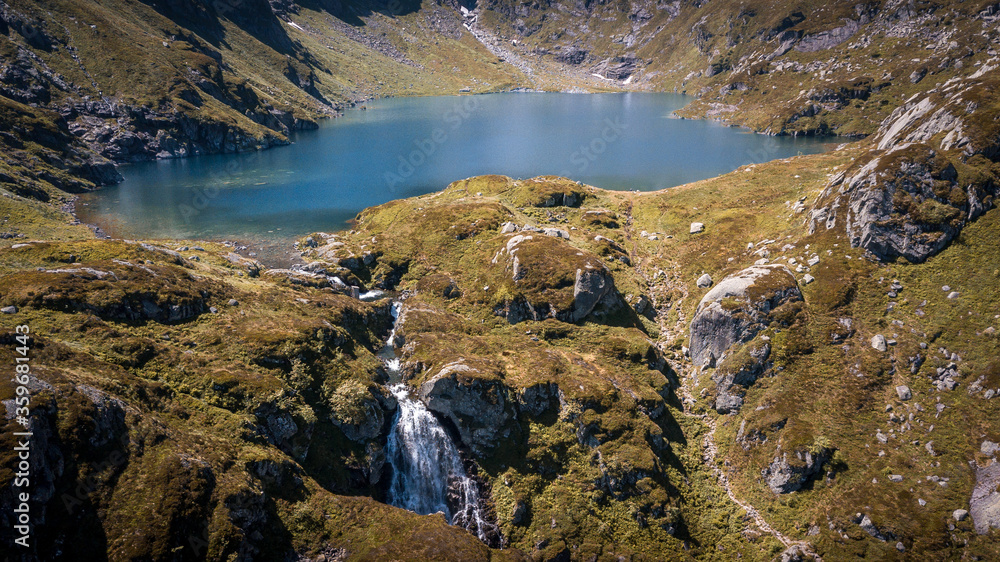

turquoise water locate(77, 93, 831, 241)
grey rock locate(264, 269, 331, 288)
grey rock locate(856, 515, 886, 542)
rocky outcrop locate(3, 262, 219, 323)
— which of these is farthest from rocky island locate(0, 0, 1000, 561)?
turquoise water locate(77, 93, 831, 241)

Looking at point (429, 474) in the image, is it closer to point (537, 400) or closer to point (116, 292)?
point (537, 400)

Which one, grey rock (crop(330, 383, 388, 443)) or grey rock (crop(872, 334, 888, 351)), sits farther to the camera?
grey rock (crop(872, 334, 888, 351))

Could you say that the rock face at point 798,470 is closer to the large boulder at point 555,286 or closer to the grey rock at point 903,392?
the grey rock at point 903,392

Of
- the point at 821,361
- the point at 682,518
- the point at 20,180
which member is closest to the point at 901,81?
the point at 821,361

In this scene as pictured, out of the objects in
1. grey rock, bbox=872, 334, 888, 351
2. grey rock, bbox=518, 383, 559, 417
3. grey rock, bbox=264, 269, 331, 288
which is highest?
grey rock, bbox=264, 269, 331, 288

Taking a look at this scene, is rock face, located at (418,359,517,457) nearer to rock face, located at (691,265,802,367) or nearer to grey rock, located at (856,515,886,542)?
rock face, located at (691,265,802,367)

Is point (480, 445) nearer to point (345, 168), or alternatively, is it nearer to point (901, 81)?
point (345, 168)

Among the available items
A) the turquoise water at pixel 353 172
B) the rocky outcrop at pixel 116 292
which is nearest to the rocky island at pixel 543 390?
the rocky outcrop at pixel 116 292
